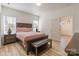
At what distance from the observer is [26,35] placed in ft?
4.16

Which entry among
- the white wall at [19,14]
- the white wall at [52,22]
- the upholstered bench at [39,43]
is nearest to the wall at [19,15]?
the white wall at [19,14]

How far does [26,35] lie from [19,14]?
1.09 ft

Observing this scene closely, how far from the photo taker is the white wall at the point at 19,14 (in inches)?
49.6

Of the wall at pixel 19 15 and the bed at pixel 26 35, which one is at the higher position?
the wall at pixel 19 15

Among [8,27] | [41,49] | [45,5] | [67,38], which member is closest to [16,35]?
[8,27]

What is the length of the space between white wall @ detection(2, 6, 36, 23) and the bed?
0.07 m

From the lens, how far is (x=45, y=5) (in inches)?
51.0

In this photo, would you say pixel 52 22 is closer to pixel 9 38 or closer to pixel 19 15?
pixel 19 15

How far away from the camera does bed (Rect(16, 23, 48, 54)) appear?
1257 mm

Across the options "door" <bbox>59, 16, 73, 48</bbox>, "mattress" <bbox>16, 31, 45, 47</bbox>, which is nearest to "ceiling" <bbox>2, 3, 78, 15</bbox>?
"door" <bbox>59, 16, 73, 48</bbox>

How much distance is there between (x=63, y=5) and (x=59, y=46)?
0.59m

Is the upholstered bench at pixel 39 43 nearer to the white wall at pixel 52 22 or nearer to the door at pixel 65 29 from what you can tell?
the white wall at pixel 52 22

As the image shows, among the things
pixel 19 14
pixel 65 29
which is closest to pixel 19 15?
pixel 19 14

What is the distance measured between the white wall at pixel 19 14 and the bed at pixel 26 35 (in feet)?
0.24
